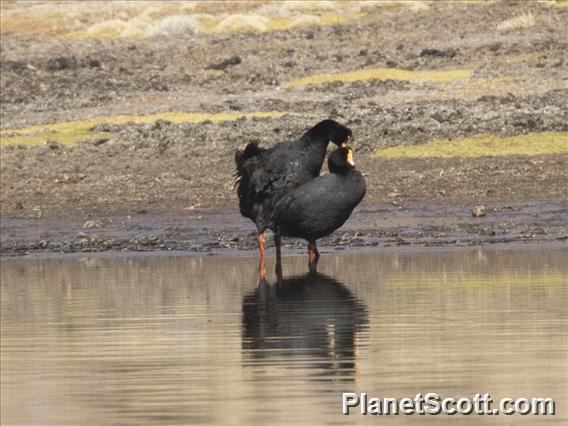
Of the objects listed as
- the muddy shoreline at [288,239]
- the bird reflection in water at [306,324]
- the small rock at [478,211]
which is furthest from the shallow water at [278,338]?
the small rock at [478,211]

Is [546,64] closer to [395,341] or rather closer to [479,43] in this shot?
[479,43]

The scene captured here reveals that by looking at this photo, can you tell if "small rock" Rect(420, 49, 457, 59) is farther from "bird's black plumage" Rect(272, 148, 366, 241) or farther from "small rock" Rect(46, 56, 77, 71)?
"bird's black plumage" Rect(272, 148, 366, 241)

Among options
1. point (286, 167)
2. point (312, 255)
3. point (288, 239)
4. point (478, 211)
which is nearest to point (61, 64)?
point (288, 239)

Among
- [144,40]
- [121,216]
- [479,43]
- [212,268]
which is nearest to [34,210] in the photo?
[121,216]

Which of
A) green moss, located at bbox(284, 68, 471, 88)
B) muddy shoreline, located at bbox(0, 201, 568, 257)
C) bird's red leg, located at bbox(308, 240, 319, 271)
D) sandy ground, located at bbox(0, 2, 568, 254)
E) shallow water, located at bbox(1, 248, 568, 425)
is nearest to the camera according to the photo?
shallow water, located at bbox(1, 248, 568, 425)

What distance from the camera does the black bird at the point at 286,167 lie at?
2006 centimetres

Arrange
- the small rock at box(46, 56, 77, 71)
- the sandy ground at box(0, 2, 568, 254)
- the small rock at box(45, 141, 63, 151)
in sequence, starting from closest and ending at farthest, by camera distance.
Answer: the sandy ground at box(0, 2, 568, 254), the small rock at box(45, 141, 63, 151), the small rock at box(46, 56, 77, 71)

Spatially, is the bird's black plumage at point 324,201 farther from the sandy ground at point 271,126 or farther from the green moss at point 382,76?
the green moss at point 382,76

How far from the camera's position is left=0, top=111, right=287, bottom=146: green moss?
3309 cm

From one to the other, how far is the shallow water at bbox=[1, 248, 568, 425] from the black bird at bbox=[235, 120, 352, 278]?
2.57 ft

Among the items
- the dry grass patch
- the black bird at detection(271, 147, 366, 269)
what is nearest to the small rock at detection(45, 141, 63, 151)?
the black bird at detection(271, 147, 366, 269)

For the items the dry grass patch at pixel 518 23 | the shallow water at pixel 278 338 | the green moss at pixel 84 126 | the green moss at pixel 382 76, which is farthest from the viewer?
→ the dry grass patch at pixel 518 23

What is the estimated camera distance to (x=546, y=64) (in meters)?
38.3

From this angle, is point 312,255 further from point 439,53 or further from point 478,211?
point 439,53
